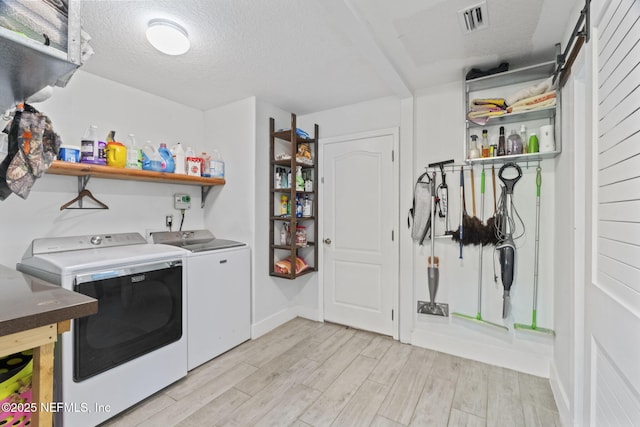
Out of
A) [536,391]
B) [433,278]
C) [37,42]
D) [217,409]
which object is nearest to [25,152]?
[37,42]

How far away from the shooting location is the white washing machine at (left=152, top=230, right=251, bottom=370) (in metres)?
2.11

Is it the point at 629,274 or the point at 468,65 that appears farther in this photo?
the point at 468,65

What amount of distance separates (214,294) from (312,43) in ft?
6.62

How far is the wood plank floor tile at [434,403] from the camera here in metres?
1.61

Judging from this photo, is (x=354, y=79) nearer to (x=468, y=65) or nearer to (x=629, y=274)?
(x=468, y=65)

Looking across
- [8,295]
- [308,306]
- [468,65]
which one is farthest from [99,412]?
[468,65]

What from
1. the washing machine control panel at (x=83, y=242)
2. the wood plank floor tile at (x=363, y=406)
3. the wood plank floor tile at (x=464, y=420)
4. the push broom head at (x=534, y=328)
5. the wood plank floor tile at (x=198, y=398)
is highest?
the washing machine control panel at (x=83, y=242)

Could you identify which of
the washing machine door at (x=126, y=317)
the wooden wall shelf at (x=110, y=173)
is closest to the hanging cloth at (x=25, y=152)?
the wooden wall shelf at (x=110, y=173)

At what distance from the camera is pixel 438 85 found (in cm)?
242

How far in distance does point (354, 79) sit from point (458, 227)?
153cm

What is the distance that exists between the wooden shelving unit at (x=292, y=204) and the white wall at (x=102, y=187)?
81cm

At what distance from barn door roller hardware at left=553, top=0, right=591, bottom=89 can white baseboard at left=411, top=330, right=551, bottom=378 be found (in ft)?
6.29

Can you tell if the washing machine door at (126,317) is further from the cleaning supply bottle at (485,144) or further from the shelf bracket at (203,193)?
the cleaning supply bottle at (485,144)

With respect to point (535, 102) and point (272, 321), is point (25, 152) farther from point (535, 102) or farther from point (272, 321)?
point (535, 102)
